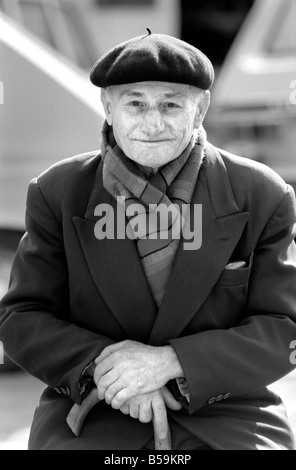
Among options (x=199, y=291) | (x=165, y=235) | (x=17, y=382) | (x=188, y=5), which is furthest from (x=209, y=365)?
(x=188, y=5)

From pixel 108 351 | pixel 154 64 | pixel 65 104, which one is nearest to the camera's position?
pixel 154 64

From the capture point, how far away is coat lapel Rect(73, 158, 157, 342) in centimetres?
230

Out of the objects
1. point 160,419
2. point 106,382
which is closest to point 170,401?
point 160,419

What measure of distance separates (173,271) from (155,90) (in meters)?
0.44

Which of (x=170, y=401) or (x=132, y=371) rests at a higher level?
(x=132, y=371)

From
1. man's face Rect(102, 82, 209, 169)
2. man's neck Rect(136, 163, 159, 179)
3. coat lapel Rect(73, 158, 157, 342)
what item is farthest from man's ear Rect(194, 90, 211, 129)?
coat lapel Rect(73, 158, 157, 342)

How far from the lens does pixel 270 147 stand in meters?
6.98

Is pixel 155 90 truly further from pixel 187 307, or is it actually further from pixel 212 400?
pixel 212 400

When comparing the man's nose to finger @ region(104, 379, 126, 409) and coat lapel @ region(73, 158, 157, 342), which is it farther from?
finger @ region(104, 379, 126, 409)

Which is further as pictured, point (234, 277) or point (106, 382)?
point (234, 277)

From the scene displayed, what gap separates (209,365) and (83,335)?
12.5 inches

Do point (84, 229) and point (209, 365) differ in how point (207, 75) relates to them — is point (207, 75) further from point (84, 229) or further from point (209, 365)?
point (209, 365)

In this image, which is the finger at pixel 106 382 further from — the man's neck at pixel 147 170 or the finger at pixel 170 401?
the man's neck at pixel 147 170

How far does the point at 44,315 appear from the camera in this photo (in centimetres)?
233
